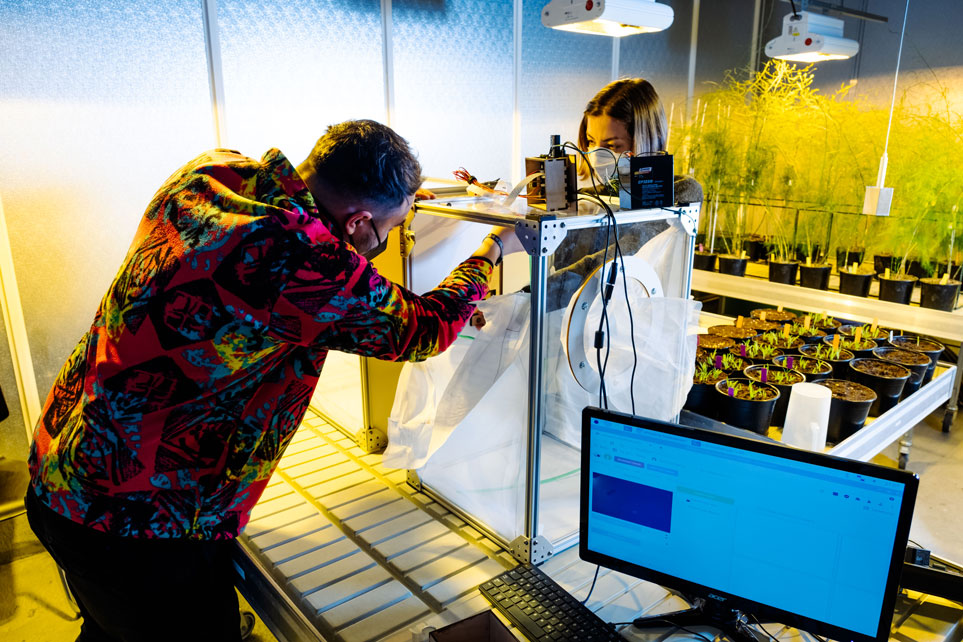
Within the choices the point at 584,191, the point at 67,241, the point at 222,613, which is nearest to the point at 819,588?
the point at 584,191

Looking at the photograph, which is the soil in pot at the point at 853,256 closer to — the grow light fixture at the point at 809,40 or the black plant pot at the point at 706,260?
the black plant pot at the point at 706,260

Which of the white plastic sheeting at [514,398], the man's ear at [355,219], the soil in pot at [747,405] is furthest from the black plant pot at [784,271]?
the man's ear at [355,219]

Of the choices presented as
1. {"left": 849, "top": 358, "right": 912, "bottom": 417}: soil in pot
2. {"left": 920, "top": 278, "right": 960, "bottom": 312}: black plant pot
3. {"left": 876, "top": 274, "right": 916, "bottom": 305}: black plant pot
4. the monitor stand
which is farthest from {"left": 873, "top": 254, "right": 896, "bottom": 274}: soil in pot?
the monitor stand

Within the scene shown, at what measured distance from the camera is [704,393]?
77.1 inches

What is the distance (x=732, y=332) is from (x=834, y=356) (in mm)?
397

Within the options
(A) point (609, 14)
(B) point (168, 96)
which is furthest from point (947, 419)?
(B) point (168, 96)

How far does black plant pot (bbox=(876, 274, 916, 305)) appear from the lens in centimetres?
304

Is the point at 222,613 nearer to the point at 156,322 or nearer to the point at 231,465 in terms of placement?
the point at 231,465

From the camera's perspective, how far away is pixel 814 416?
1.56 meters

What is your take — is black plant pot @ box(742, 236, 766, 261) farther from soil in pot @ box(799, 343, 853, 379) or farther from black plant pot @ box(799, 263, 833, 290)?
soil in pot @ box(799, 343, 853, 379)

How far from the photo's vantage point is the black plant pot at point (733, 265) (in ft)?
12.1

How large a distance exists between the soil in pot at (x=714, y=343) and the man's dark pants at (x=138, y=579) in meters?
1.80

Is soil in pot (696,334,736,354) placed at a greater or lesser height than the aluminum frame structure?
lesser

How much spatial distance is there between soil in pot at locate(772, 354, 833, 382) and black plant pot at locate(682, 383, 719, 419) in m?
0.33
